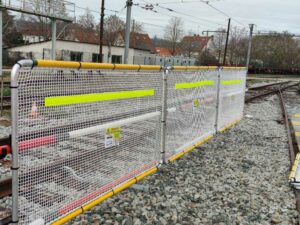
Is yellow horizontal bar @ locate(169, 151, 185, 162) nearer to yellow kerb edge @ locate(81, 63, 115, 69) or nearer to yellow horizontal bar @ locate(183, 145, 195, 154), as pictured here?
yellow horizontal bar @ locate(183, 145, 195, 154)

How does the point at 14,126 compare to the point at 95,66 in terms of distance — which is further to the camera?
the point at 95,66

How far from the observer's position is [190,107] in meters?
7.29

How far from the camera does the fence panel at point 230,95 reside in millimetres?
9516

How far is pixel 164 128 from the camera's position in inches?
241

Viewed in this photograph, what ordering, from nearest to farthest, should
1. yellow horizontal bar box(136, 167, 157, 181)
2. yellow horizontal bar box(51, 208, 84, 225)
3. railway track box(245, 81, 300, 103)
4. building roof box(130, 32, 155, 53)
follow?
yellow horizontal bar box(51, 208, 84, 225) → yellow horizontal bar box(136, 167, 157, 181) → railway track box(245, 81, 300, 103) → building roof box(130, 32, 155, 53)

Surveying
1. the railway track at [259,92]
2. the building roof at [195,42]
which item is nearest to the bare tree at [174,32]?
the building roof at [195,42]

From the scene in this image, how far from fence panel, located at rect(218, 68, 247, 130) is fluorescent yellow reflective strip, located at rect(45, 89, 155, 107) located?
4.60m

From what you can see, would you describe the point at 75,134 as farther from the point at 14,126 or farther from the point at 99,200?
the point at 99,200

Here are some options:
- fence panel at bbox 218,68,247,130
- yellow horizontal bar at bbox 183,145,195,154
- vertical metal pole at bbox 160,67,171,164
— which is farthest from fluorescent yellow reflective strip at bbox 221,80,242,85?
vertical metal pole at bbox 160,67,171,164

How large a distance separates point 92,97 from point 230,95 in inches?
280

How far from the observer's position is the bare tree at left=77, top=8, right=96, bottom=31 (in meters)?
60.5

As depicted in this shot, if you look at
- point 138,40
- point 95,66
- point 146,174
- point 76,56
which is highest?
point 138,40

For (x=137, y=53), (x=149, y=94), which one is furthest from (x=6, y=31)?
(x=149, y=94)

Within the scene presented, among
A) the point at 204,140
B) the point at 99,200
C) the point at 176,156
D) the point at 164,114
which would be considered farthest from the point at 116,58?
the point at 99,200
